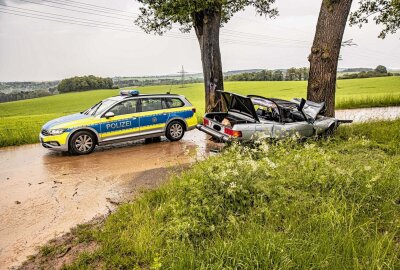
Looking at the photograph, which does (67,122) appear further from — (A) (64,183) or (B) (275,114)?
(B) (275,114)

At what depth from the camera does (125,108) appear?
10.9m

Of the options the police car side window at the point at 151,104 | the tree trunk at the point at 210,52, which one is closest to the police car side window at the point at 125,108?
the police car side window at the point at 151,104

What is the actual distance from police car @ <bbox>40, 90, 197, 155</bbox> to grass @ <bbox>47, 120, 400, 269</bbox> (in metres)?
5.39

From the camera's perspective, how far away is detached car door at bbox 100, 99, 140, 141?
10397 mm

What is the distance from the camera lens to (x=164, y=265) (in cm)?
336

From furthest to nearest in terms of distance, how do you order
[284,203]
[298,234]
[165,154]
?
[165,154], [284,203], [298,234]

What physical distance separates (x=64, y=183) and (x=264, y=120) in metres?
5.31

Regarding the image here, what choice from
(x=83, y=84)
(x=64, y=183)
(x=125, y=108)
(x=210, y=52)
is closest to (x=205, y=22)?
(x=210, y=52)

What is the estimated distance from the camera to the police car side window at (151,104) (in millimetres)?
11273

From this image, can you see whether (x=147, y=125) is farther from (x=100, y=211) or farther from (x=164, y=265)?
(x=164, y=265)

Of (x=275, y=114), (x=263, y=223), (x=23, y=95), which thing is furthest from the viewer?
(x=23, y=95)

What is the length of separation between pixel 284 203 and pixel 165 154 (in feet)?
20.1

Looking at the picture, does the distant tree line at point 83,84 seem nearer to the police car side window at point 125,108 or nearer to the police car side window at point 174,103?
the police car side window at point 174,103

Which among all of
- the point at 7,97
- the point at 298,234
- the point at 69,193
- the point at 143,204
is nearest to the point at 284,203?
the point at 298,234
